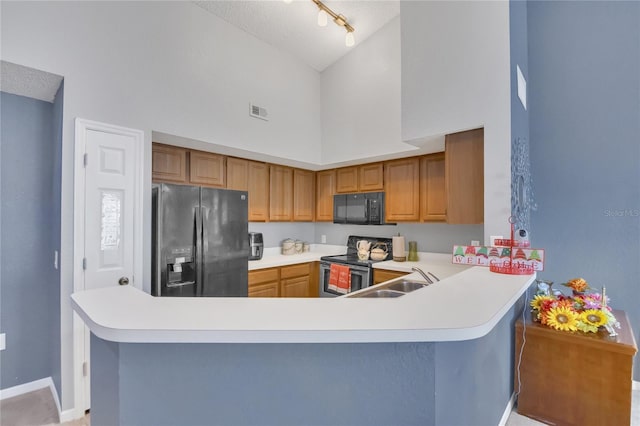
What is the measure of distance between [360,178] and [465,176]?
65.9 inches

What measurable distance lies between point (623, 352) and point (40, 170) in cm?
401

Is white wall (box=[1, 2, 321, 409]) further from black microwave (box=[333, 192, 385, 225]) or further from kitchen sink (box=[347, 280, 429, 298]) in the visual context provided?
kitchen sink (box=[347, 280, 429, 298])

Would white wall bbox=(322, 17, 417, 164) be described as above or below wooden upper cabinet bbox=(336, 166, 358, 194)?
above

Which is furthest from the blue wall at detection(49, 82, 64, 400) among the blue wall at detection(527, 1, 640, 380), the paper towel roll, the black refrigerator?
the blue wall at detection(527, 1, 640, 380)

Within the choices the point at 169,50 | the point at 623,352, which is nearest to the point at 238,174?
the point at 169,50

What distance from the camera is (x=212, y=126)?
2.83 metres

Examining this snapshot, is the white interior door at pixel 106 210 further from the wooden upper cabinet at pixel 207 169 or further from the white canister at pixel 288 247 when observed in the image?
the white canister at pixel 288 247

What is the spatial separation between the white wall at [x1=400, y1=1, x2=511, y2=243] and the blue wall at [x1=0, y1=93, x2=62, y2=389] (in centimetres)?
268

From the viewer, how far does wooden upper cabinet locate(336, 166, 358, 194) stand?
381 centimetres

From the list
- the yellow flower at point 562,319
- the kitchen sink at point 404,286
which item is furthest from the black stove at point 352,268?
the yellow flower at point 562,319

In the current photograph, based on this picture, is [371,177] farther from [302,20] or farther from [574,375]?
[574,375]

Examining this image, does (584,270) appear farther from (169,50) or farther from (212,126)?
(169,50)

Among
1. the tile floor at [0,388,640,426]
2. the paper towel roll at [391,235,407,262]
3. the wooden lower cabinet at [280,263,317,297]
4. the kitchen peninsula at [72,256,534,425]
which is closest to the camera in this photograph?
the kitchen peninsula at [72,256,534,425]

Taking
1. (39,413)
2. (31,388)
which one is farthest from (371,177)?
(31,388)
